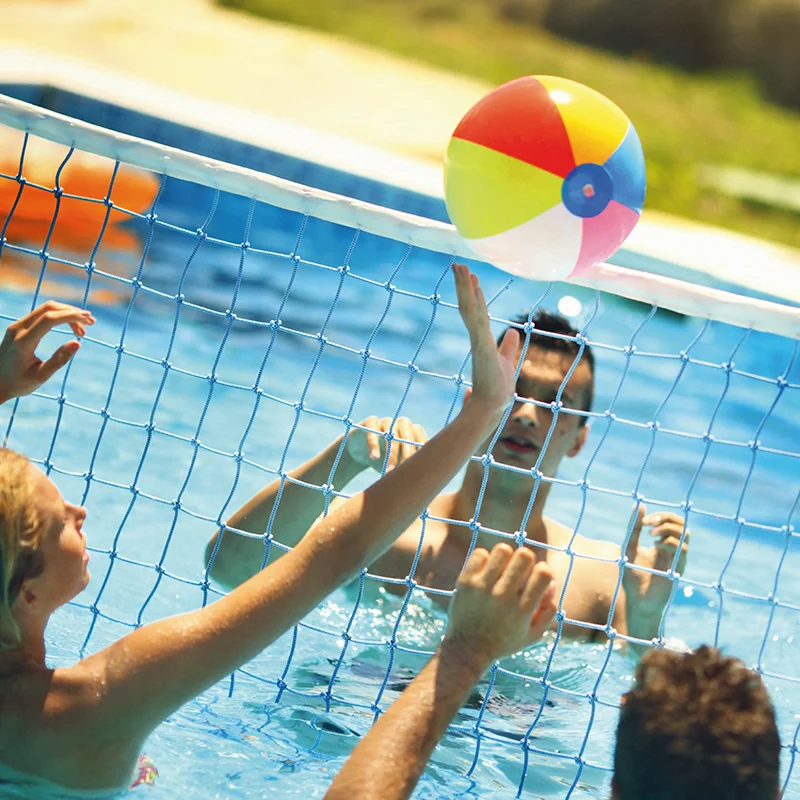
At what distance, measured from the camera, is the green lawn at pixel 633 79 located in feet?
47.9

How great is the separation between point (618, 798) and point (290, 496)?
189cm

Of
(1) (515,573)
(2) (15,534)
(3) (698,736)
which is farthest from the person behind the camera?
(2) (15,534)

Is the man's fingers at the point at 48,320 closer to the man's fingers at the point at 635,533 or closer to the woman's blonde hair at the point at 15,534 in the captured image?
the woman's blonde hair at the point at 15,534

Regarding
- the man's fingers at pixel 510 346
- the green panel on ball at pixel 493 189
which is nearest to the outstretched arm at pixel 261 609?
the man's fingers at pixel 510 346

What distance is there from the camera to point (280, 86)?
13789mm

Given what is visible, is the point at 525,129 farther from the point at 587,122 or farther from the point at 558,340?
the point at 558,340

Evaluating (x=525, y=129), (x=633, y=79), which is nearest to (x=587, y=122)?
(x=525, y=129)

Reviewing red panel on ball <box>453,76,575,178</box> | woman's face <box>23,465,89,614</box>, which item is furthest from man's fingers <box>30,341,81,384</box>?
red panel on ball <box>453,76,575,178</box>

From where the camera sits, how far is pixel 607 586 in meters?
4.07

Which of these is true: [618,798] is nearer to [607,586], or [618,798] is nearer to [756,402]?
[607,586]

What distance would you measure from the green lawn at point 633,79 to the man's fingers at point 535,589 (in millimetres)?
11659

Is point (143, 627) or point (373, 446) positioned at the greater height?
point (373, 446)

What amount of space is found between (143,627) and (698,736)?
42.6 inches

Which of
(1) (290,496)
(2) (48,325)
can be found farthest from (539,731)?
(2) (48,325)
